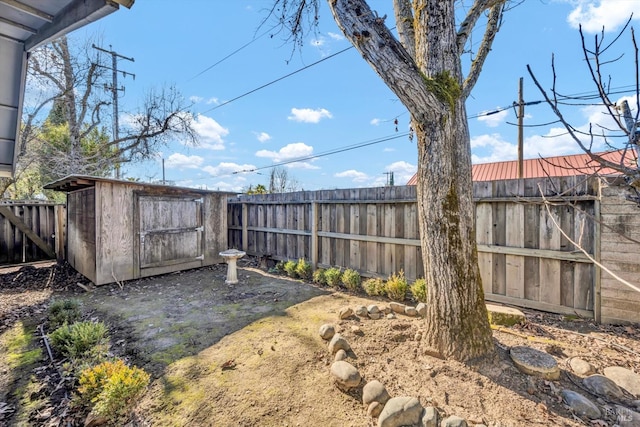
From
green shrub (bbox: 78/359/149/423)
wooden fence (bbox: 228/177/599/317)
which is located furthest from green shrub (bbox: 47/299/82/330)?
wooden fence (bbox: 228/177/599/317)

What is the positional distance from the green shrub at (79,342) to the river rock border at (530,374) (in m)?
2.37

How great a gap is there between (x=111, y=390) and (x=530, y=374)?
3130 millimetres

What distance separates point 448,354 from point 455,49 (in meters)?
2.65

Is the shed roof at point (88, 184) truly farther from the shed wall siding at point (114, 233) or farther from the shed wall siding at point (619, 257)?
the shed wall siding at point (619, 257)

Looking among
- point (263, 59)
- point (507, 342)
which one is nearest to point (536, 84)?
point (507, 342)

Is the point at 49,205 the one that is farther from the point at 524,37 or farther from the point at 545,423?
the point at 524,37

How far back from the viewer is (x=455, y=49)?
247 cm

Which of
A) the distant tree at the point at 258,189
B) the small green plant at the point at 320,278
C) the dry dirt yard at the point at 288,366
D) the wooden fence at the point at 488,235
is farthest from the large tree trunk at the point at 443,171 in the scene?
the distant tree at the point at 258,189

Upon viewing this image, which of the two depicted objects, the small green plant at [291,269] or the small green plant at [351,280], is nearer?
the small green plant at [351,280]

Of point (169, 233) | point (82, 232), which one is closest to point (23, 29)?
point (169, 233)

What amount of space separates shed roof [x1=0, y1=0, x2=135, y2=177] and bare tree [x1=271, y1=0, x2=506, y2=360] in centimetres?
182

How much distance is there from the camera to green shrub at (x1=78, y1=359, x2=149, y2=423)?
193 centimetres

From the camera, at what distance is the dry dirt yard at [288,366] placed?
195 cm

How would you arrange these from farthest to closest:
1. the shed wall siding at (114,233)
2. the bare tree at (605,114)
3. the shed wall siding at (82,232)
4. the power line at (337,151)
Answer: the power line at (337,151) → the shed wall siding at (82,232) → the shed wall siding at (114,233) → the bare tree at (605,114)
